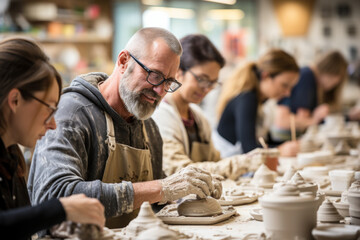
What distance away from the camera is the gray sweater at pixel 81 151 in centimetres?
208

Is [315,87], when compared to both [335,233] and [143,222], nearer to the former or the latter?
[335,233]

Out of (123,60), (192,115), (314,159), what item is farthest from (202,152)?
(123,60)

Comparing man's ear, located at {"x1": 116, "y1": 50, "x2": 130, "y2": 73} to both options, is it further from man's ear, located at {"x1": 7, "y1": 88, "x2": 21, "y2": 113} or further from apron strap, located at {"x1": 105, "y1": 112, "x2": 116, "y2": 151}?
man's ear, located at {"x1": 7, "y1": 88, "x2": 21, "y2": 113}

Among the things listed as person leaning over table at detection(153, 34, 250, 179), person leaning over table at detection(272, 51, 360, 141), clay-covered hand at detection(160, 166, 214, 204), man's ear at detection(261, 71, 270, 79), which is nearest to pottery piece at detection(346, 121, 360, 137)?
person leaning over table at detection(272, 51, 360, 141)

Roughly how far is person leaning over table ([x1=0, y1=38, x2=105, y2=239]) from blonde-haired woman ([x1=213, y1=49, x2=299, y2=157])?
2.79m

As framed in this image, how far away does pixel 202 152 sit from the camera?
3693 millimetres

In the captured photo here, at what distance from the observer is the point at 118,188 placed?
213 centimetres

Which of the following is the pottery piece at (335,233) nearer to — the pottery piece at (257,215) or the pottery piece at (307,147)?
the pottery piece at (257,215)

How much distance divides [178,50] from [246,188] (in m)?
0.96

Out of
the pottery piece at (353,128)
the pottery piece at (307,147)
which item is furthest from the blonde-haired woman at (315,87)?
the pottery piece at (307,147)

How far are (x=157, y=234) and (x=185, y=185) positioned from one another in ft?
1.88

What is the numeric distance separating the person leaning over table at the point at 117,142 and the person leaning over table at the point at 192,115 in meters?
0.56

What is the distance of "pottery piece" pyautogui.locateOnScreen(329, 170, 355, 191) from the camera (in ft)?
8.86

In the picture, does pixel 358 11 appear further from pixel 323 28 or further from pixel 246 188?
pixel 246 188
